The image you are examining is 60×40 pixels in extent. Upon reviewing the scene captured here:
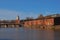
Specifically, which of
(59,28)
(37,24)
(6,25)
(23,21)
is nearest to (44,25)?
(37,24)

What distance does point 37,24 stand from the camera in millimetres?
96500

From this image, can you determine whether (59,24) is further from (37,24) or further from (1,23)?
(1,23)

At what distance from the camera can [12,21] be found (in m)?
127

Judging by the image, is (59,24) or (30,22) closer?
(59,24)

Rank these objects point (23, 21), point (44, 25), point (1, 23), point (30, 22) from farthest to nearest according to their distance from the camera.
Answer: point (1, 23)
point (23, 21)
point (30, 22)
point (44, 25)

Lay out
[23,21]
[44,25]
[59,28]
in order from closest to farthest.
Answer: [59,28] → [44,25] → [23,21]

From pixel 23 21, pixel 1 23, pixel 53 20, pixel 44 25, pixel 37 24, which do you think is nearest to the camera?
pixel 53 20

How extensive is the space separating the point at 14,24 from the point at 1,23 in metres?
11.2

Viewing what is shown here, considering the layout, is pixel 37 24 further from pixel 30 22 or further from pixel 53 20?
pixel 53 20

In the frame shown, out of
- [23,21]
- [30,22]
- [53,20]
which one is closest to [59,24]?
[53,20]

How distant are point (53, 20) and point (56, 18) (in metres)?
2.37

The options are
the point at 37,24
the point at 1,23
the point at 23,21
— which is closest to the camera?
the point at 37,24

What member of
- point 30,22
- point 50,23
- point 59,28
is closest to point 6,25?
point 30,22

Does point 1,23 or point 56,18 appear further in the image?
point 1,23
